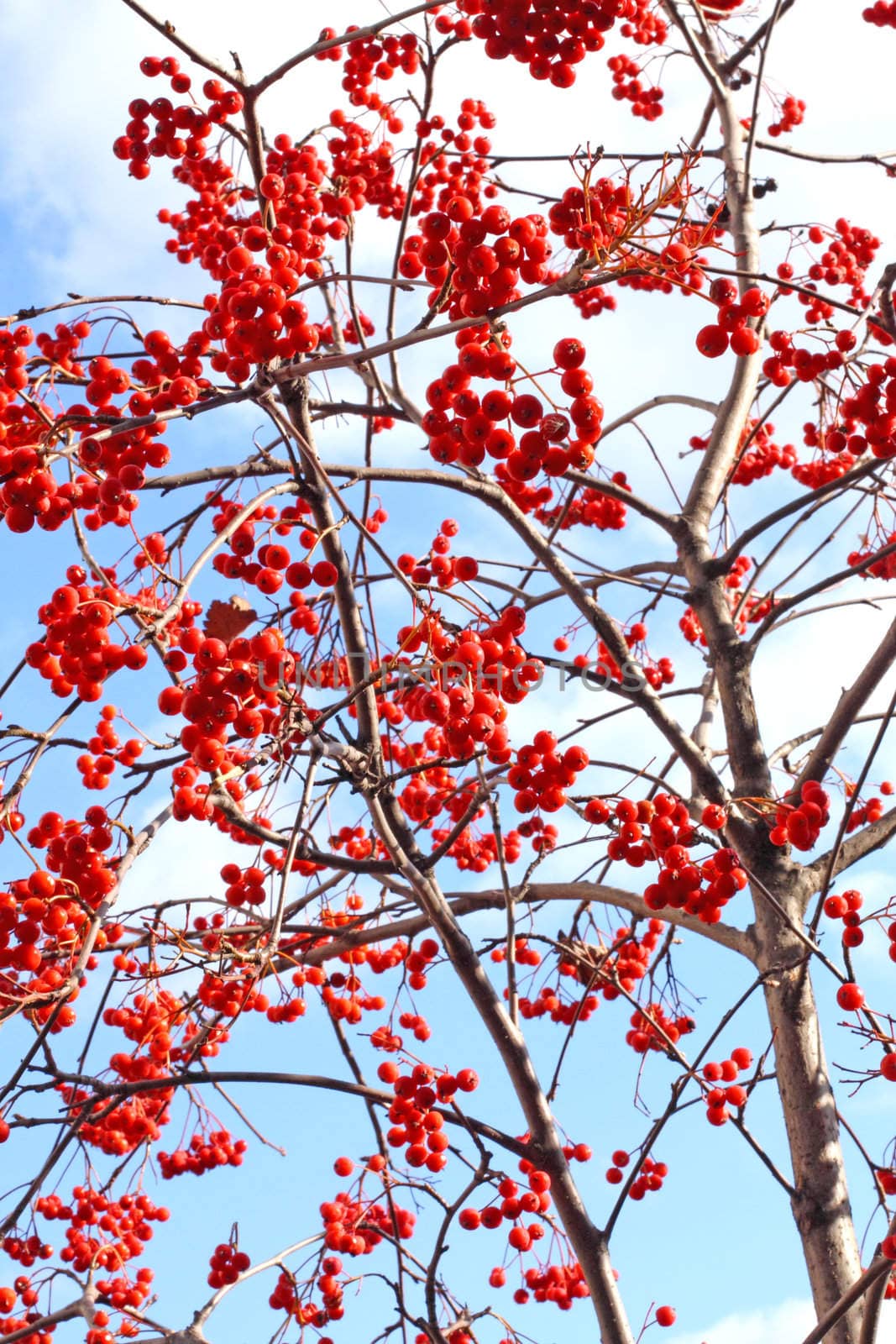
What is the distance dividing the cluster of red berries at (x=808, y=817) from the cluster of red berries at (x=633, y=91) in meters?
6.75

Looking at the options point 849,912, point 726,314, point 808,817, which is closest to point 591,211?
point 726,314

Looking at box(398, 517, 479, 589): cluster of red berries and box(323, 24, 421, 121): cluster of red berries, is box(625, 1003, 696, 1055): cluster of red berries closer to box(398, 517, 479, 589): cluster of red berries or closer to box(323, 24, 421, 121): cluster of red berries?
box(398, 517, 479, 589): cluster of red berries

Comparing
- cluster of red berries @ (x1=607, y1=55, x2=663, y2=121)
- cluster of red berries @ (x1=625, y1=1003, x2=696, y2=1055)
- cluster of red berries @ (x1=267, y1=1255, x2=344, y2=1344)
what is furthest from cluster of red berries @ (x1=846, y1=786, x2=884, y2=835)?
cluster of red berries @ (x1=607, y1=55, x2=663, y2=121)

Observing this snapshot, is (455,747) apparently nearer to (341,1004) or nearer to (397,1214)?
(341,1004)

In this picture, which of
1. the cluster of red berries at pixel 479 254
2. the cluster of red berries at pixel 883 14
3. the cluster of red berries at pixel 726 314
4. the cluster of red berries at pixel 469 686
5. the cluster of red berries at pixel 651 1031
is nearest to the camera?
the cluster of red berries at pixel 479 254

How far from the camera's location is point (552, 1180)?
4.64m

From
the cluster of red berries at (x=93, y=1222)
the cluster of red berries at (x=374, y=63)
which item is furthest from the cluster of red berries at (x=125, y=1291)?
the cluster of red berries at (x=374, y=63)

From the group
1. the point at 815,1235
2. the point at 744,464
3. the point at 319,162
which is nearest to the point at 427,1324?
the point at 815,1235

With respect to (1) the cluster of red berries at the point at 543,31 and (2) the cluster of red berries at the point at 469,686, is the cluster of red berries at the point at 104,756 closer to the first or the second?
(2) the cluster of red berries at the point at 469,686

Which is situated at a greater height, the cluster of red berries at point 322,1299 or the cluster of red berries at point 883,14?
the cluster of red berries at point 883,14

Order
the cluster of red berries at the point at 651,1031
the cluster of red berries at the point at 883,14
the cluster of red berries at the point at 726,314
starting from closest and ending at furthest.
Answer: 1. the cluster of red berries at the point at 726,314
2. the cluster of red berries at the point at 651,1031
3. the cluster of red berries at the point at 883,14

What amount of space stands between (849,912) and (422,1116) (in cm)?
200

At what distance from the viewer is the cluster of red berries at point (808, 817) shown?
4.28 metres

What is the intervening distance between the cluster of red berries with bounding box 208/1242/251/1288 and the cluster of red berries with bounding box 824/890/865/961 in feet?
11.6
